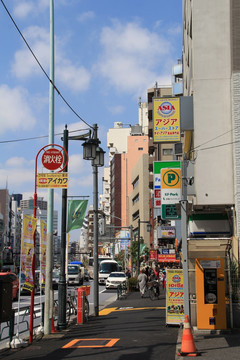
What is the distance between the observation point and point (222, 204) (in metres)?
18.9

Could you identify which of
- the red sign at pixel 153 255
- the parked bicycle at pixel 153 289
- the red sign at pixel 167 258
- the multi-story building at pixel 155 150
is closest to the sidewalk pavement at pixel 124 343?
the parked bicycle at pixel 153 289

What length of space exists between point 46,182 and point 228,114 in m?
8.68

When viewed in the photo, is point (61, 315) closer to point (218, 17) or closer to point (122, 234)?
point (218, 17)

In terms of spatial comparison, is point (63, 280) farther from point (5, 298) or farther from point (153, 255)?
point (153, 255)

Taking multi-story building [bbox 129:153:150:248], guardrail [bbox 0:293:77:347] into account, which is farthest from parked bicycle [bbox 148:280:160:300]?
multi-story building [bbox 129:153:150:248]

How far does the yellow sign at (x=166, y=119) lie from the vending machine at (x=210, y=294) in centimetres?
708

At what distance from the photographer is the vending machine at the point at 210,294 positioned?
13.5 metres

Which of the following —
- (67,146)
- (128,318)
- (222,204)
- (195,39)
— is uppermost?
(195,39)

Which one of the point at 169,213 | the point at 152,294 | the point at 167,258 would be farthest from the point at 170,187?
the point at 167,258

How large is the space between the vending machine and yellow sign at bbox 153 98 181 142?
7.08 meters

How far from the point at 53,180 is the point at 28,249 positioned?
233cm

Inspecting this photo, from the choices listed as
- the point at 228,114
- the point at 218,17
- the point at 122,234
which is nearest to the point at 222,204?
the point at 228,114

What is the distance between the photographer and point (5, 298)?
1122 cm

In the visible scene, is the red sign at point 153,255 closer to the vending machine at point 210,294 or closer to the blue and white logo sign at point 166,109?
the blue and white logo sign at point 166,109
